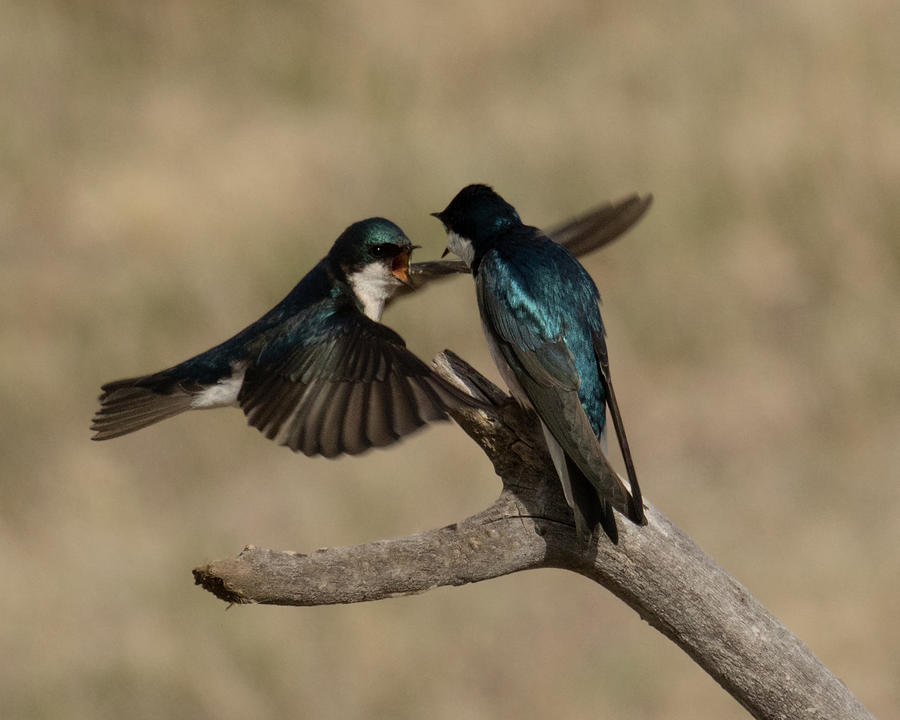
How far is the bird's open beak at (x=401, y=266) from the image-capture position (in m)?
3.35

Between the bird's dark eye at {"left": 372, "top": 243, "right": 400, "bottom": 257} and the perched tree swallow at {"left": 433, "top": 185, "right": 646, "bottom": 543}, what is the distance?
0.20m

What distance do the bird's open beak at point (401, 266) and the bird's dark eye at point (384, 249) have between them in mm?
12

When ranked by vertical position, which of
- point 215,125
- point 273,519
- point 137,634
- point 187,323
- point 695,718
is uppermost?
point 215,125

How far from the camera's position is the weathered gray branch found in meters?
2.73

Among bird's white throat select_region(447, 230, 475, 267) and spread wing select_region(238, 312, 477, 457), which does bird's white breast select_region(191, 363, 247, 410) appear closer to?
spread wing select_region(238, 312, 477, 457)

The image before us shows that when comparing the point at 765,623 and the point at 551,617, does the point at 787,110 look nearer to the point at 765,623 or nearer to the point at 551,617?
the point at 551,617

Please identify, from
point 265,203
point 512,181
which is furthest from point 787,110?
point 265,203

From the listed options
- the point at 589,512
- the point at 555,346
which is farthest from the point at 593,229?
the point at 589,512

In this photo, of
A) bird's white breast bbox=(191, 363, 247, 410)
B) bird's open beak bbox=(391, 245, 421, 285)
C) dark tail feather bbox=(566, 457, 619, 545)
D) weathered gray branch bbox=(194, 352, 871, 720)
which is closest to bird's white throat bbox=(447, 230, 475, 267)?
bird's open beak bbox=(391, 245, 421, 285)

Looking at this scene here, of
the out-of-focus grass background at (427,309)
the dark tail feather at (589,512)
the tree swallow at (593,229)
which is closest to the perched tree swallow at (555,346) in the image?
the dark tail feather at (589,512)

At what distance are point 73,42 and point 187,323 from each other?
228 centimetres

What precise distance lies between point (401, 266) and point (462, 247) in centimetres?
25

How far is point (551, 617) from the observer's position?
6.50m

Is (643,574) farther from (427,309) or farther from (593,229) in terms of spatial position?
(427,309)
